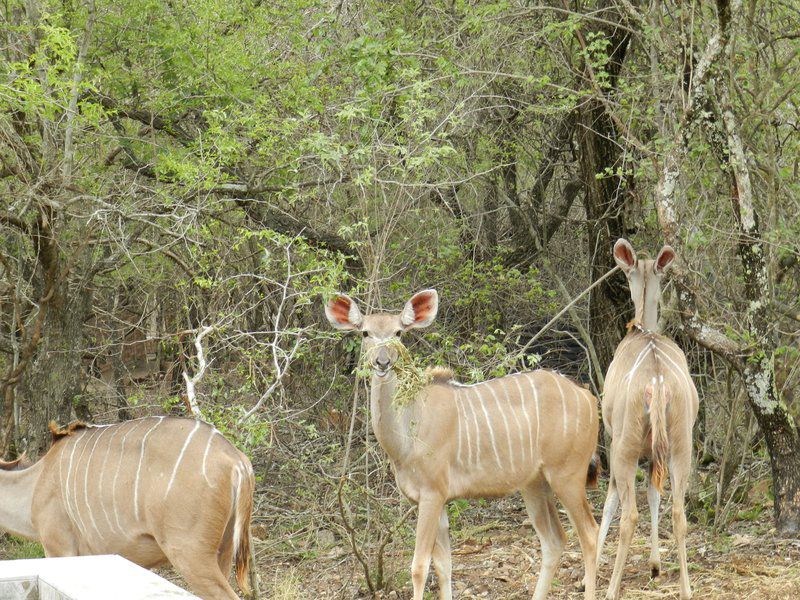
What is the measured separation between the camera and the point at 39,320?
23.5 ft

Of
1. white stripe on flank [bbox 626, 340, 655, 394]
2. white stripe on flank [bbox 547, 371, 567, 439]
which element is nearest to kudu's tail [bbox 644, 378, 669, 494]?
white stripe on flank [bbox 626, 340, 655, 394]

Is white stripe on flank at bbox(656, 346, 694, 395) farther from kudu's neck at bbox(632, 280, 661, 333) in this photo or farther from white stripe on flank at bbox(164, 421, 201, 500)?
white stripe on flank at bbox(164, 421, 201, 500)

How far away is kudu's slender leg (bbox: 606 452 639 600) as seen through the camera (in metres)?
5.72

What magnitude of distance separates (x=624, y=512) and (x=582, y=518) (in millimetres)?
270

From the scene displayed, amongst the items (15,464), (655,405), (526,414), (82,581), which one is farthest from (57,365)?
(82,581)

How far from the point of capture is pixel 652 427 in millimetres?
5660

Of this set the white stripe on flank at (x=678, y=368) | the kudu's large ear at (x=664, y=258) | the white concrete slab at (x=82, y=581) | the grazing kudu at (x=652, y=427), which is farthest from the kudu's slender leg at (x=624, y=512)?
the white concrete slab at (x=82, y=581)

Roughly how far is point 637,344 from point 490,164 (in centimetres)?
255

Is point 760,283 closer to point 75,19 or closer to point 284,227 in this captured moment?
point 284,227

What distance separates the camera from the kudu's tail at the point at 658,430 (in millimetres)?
5629

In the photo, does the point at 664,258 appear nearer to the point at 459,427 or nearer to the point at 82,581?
the point at 459,427

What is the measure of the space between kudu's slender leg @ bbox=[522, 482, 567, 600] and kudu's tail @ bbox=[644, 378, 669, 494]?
0.57 m

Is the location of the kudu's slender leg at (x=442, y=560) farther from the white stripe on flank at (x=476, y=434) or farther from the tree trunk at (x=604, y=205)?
the tree trunk at (x=604, y=205)

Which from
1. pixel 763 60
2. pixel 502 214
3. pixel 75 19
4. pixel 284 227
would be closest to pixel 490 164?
pixel 502 214
